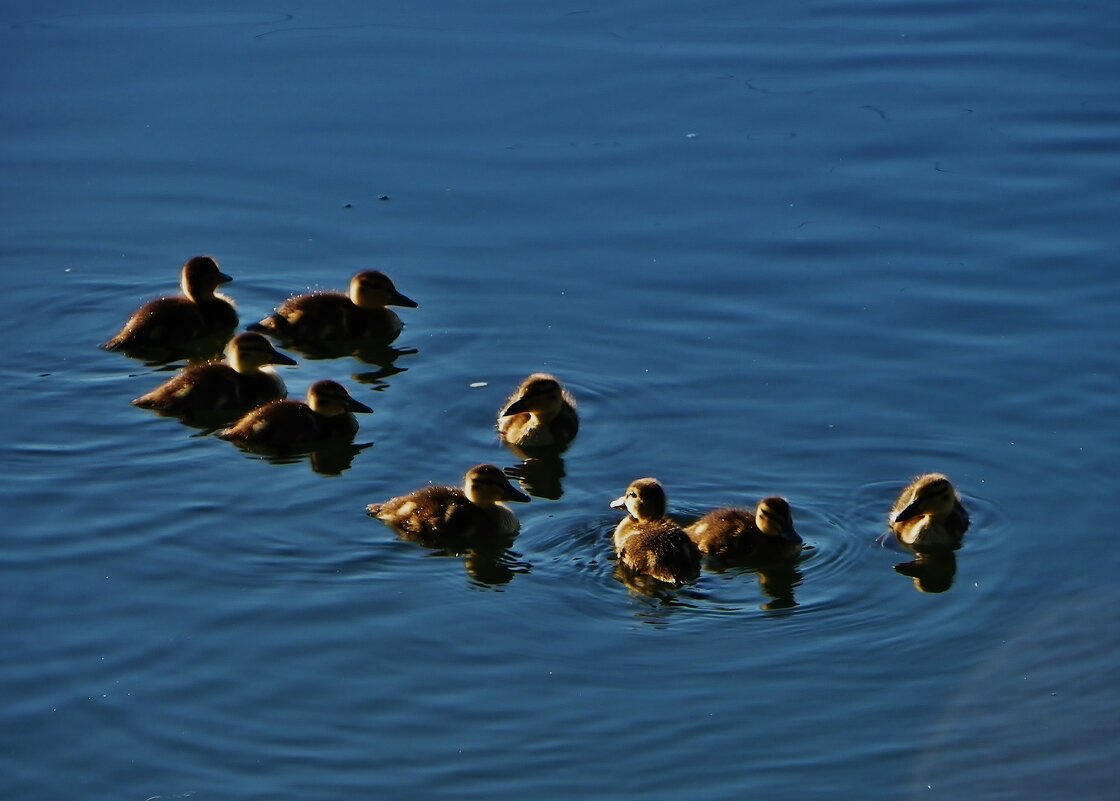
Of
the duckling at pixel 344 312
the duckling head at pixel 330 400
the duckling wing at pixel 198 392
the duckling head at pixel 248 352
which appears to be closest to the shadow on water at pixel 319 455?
the duckling head at pixel 330 400

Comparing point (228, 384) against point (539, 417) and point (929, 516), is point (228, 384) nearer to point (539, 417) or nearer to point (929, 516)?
point (539, 417)

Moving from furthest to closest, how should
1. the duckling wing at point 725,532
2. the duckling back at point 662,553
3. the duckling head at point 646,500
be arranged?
the duckling head at point 646,500, the duckling wing at point 725,532, the duckling back at point 662,553

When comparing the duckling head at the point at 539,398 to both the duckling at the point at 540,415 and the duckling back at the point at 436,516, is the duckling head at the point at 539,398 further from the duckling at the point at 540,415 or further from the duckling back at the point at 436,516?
the duckling back at the point at 436,516

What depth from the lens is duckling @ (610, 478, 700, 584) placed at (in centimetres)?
670

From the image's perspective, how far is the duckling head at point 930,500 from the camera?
6.94 meters

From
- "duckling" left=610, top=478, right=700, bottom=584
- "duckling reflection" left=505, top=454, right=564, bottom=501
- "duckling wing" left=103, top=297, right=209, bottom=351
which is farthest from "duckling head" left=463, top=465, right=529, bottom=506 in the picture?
"duckling wing" left=103, top=297, right=209, bottom=351

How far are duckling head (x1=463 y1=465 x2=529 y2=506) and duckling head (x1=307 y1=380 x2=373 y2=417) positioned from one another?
37.9 inches

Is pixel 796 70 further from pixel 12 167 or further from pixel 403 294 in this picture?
pixel 12 167

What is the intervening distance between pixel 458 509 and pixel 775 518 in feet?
3.75

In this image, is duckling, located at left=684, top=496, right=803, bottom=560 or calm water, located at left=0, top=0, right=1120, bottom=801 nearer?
calm water, located at left=0, top=0, right=1120, bottom=801

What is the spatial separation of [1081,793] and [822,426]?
2475 mm

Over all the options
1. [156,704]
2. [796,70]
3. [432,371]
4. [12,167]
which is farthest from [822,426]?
[12,167]

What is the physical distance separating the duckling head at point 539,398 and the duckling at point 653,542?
890mm

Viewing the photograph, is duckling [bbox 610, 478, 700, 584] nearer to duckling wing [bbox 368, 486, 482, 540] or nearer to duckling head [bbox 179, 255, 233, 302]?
duckling wing [bbox 368, 486, 482, 540]
